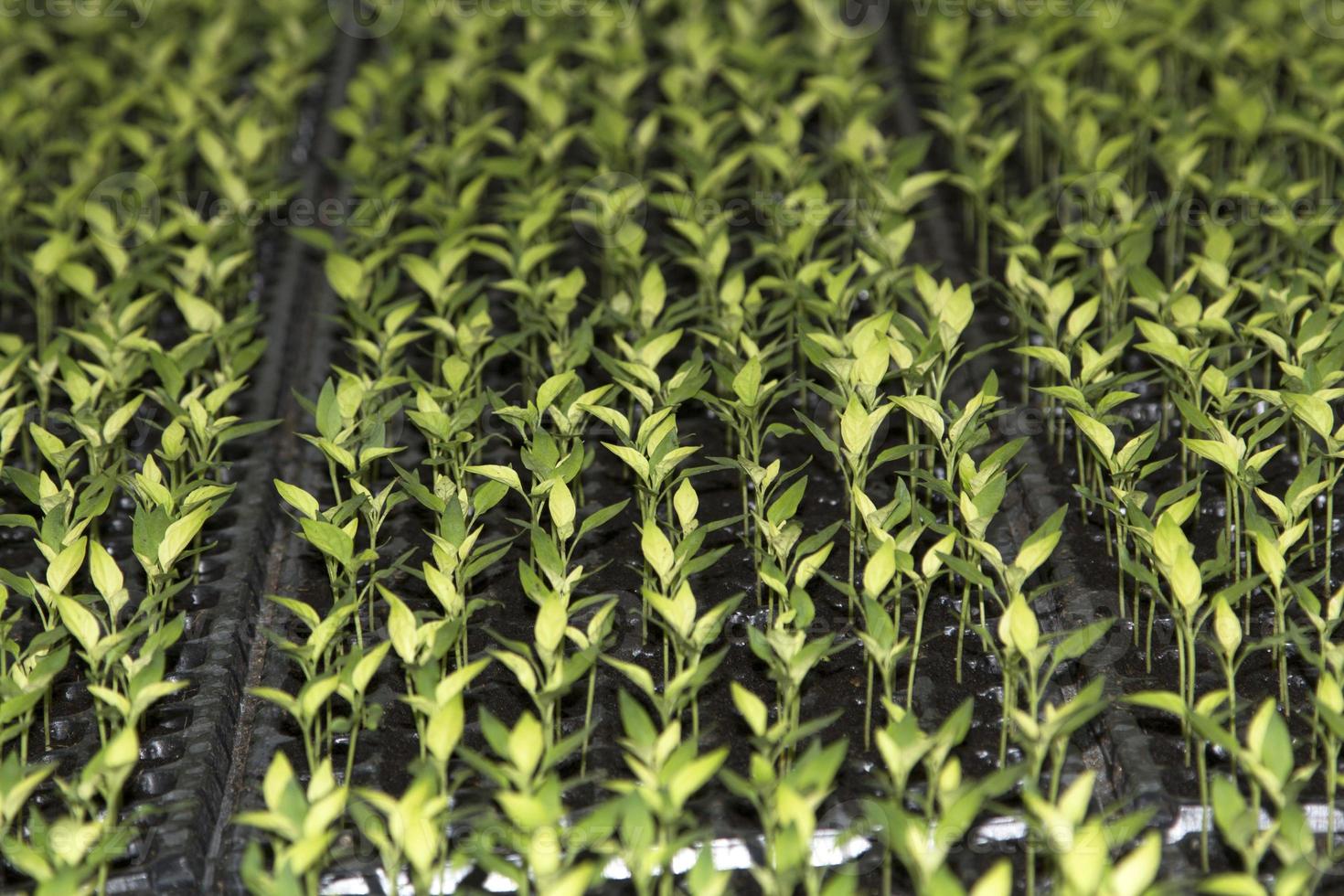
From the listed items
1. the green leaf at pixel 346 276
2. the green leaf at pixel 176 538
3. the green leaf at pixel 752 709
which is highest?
the green leaf at pixel 346 276

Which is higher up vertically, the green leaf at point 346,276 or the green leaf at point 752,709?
the green leaf at point 346,276

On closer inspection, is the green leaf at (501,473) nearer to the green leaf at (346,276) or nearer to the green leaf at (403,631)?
the green leaf at (403,631)

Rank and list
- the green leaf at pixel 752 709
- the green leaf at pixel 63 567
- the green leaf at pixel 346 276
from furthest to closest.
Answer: the green leaf at pixel 346 276 → the green leaf at pixel 63 567 → the green leaf at pixel 752 709

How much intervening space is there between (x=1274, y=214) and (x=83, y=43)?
311 cm

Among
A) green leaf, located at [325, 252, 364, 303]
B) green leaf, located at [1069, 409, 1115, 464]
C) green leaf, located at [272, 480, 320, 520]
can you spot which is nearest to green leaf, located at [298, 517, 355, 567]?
green leaf, located at [272, 480, 320, 520]

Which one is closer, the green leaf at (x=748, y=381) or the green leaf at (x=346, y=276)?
the green leaf at (x=748, y=381)

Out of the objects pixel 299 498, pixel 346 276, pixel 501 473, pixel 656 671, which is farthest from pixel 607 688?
pixel 346 276

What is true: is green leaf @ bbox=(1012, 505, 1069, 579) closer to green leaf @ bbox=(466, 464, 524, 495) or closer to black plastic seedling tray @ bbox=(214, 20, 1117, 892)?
black plastic seedling tray @ bbox=(214, 20, 1117, 892)

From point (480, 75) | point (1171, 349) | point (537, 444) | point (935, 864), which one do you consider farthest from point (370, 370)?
point (935, 864)

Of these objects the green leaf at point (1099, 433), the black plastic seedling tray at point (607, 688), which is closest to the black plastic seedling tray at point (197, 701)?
the black plastic seedling tray at point (607, 688)

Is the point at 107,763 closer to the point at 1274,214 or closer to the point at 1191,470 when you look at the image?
the point at 1191,470

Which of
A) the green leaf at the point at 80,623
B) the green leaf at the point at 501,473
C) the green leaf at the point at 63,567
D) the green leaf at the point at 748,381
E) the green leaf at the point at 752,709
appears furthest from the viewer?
the green leaf at the point at 748,381

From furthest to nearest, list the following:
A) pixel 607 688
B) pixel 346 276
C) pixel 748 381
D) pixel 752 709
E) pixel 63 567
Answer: pixel 346 276, pixel 748 381, pixel 607 688, pixel 63 567, pixel 752 709

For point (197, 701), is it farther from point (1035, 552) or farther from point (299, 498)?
point (1035, 552)
